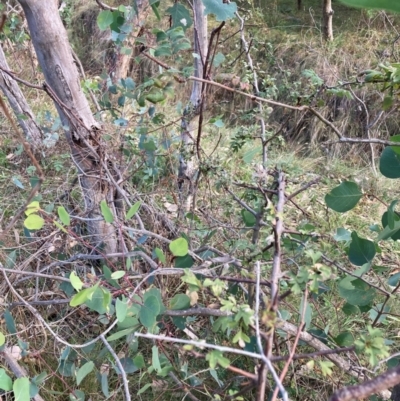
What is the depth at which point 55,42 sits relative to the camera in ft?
3.29

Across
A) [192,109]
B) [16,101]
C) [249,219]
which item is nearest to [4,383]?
[249,219]

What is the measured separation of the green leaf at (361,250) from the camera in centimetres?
70

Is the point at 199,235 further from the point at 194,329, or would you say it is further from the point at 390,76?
the point at 390,76

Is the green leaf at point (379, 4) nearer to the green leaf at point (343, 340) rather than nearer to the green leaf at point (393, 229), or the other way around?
the green leaf at point (393, 229)

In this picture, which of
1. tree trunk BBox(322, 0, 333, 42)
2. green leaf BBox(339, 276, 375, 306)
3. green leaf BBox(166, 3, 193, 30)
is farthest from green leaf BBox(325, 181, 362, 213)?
tree trunk BBox(322, 0, 333, 42)

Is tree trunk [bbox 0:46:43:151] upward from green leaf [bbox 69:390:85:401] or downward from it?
upward

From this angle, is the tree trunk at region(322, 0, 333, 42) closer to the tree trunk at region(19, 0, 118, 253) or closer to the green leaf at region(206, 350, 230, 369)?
the tree trunk at region(19, 0, 118, 253)

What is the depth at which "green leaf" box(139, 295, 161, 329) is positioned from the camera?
2.09 ft

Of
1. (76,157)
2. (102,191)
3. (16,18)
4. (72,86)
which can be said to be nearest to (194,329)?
(102,191)

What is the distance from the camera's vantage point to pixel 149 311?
644 millimetres

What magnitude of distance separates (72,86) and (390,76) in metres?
0.77

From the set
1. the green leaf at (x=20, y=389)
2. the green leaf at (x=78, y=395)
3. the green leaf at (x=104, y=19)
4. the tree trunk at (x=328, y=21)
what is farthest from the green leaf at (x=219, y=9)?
the tree trunk at (x=328, y=21)

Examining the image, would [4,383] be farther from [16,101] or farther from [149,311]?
[16,101]

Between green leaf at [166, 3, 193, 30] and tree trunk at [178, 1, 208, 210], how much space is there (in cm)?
32
